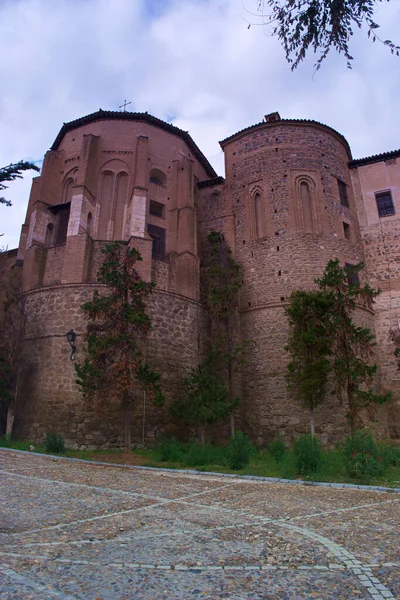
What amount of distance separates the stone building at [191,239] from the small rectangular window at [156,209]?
2.9 inches

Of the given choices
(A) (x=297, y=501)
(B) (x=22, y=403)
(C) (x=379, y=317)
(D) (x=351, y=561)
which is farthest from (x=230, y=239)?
(D) (x=351, y=561)

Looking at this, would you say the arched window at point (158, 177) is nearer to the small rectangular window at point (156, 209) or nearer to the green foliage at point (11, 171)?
the small rectangular window at point (156, 209)

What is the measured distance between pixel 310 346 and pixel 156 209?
9142mm

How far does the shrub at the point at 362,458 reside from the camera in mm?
7977

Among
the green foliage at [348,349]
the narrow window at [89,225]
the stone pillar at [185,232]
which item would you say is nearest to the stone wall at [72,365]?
the stone pillar at [185,232]

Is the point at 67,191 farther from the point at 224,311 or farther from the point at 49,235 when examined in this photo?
the point at 224,311

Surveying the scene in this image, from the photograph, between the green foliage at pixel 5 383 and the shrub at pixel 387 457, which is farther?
the green foliage at pixel 5 383

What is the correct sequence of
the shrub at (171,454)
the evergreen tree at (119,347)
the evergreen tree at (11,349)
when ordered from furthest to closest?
the evergreen tree at (11,349)
the evergreen tree at (119,347)
the shrub at (171,454)

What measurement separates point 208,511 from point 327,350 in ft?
26.0

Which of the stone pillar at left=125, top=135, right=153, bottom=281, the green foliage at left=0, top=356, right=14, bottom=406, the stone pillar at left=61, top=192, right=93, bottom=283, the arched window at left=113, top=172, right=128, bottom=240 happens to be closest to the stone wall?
the green foliage at left=0, top=356, right=14, bottom=406

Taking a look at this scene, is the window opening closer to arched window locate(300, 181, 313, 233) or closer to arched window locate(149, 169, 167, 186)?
arched window locate(149, 169, 167, 186)

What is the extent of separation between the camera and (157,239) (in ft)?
55.6

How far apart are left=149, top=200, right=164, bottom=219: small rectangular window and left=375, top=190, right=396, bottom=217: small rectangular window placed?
9828 mm

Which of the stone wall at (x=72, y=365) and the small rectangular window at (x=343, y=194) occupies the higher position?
the small rectangular window at (x=343, y=194)
